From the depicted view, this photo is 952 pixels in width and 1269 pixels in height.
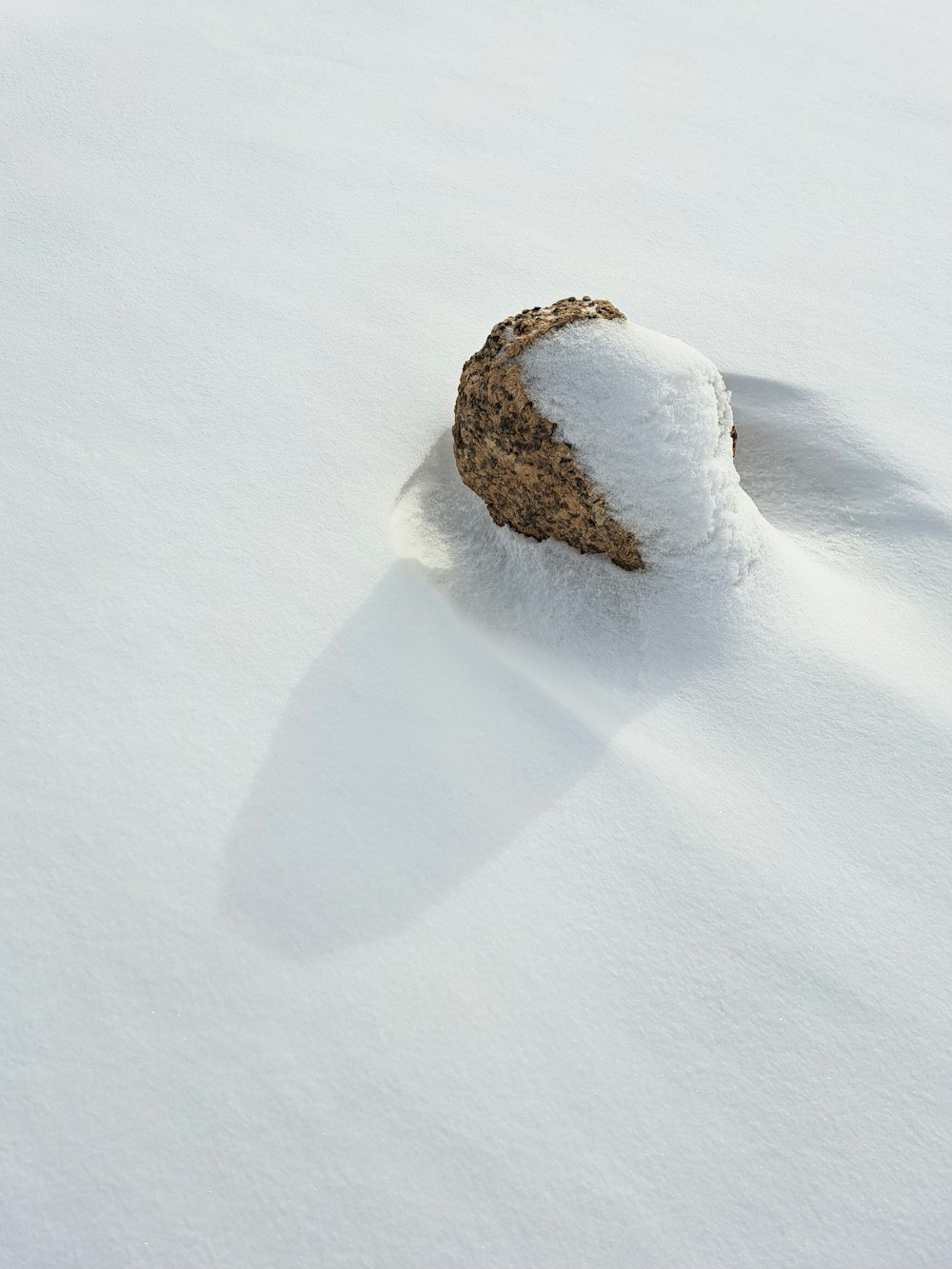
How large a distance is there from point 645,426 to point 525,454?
232 millimetres

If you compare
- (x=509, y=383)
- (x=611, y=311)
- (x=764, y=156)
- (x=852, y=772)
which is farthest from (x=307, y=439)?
(x=764, y=156)

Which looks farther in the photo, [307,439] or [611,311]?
[307,439]

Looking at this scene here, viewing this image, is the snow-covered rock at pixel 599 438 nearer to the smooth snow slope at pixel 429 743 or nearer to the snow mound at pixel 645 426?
the snow mound at pixel 645 426

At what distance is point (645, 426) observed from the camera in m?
1.98

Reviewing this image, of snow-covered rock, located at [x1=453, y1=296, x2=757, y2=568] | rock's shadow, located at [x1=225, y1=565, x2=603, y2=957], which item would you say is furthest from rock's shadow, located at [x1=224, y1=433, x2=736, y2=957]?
snow-covered rock, located at [x1=453, y1=296, x2=757, y2=568]

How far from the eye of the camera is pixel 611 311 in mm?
2098

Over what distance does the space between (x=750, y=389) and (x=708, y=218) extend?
2.74 ft

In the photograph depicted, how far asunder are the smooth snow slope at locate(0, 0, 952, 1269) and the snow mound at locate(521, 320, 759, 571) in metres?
0.11

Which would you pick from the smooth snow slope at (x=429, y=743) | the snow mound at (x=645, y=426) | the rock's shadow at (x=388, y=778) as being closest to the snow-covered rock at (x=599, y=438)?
the snow mound at (x=645, y=426)

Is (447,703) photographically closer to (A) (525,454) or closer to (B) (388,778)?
(B) (388,778)

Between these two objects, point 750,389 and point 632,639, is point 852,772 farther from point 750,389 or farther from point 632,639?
point 750,389

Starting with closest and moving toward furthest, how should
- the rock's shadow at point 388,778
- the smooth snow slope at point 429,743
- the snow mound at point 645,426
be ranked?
the smooth snow slope at point 429,743
the rock's shadow at point 388,778
the snow mound at point 645,426

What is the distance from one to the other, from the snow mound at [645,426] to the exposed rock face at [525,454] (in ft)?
0.08

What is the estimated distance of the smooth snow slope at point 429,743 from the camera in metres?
1.44
